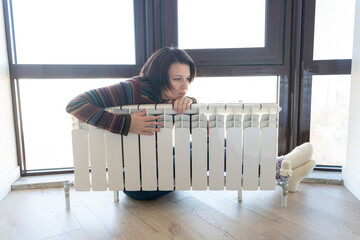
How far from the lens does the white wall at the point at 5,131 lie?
1414 mm

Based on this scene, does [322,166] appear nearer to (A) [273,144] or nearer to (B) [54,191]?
(A) [273,144]

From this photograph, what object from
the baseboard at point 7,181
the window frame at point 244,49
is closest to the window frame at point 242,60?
the window frame at point 244,49

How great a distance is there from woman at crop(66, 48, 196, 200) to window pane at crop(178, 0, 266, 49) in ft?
1.31

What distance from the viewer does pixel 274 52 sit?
5.09 ft

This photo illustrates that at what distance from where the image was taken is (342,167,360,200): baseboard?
133 cm

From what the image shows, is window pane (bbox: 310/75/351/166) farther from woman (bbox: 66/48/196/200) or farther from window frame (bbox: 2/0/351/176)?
woman (bbox: 66/48/196/200)

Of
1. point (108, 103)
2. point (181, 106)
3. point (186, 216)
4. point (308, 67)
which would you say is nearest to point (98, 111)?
point (108, 103)

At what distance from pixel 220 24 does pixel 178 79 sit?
62 centimetres

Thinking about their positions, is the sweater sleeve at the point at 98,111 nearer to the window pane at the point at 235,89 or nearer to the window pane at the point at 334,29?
the window pane at the point at 235,89

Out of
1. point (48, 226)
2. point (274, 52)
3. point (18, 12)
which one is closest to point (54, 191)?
point (48, 226)

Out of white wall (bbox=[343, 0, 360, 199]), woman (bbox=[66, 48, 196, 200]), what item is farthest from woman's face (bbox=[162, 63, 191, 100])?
white wall (bbox=[343, 0, 360, 199])

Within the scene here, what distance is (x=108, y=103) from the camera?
3.67 feet

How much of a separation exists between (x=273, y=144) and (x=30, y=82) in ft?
5.08

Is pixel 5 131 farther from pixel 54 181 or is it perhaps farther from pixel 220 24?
pixel 220 24
